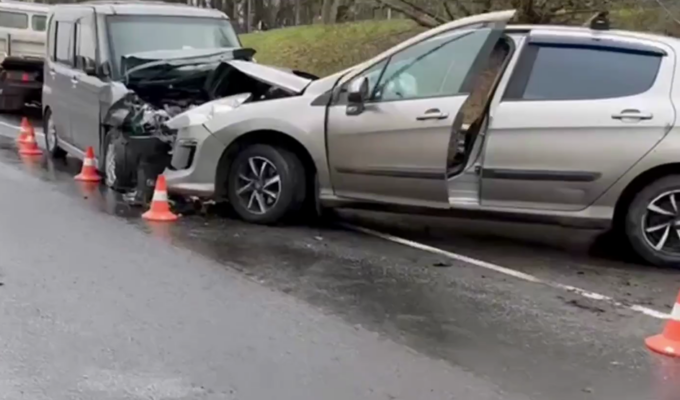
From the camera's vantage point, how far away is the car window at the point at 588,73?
758 cm

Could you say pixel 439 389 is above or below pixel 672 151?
below

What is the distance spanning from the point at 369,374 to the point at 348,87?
12.5 ft

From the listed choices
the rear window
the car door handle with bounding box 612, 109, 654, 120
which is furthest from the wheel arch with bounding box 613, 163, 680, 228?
the rear window

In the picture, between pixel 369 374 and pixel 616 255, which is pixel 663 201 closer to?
pixel 616 255

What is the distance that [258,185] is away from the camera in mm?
8617

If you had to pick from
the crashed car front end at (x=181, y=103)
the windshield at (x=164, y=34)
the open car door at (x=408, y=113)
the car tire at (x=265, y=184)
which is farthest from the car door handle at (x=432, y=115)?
the windshield at (x=164, y=34)

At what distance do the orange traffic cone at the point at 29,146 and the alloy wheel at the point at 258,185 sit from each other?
5.35 m

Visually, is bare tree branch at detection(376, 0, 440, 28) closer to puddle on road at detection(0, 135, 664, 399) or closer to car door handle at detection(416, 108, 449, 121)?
puddle on road at detection(0, 135, 664, 399)

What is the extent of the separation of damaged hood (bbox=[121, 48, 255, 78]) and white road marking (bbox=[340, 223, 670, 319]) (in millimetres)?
3003

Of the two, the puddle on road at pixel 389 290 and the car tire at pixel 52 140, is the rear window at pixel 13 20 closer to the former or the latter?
the car tire at pixel 52 140

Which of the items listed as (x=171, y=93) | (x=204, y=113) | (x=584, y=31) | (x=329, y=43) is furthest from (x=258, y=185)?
(x=329, y=43)

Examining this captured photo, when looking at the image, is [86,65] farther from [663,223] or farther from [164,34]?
[663,223]

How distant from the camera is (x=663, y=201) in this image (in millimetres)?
7535

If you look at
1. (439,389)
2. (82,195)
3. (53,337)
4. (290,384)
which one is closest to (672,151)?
(439,389)
